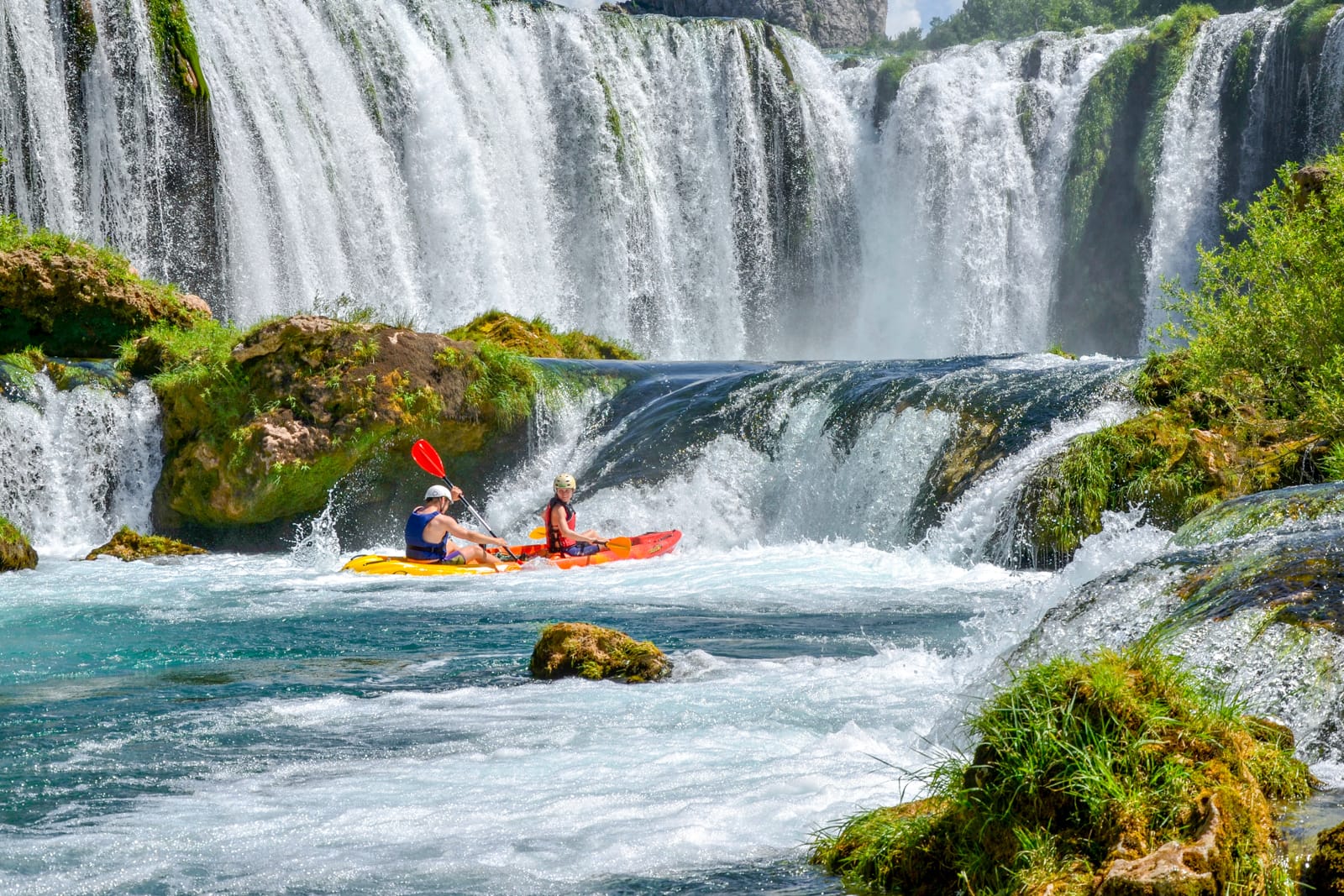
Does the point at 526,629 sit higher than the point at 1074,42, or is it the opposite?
the point at 1074,42

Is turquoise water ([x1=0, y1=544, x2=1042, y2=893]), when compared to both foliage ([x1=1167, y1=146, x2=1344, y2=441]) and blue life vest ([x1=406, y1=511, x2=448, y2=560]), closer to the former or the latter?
blue life vest ([x1=406, y1=511, x2=448, y2=560])

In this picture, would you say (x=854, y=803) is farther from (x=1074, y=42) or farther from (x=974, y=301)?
(x=1074, y=42)

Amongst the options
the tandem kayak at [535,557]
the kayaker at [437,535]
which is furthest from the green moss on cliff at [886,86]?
the kayaker at [437,535]

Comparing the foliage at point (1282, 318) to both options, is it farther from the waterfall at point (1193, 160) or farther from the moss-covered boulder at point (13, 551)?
the waterfall at point (1193, 160)

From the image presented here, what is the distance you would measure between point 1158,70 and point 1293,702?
1019 inches

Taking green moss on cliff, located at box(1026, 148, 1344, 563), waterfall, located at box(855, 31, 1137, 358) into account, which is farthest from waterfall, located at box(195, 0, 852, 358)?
green moss on cliff, located at box(1026, 148, 1344, 563)

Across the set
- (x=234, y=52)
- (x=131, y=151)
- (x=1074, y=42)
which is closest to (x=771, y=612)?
(x=131, y=151)

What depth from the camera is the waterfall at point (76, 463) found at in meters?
13.8

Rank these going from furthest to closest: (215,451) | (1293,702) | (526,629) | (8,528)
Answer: (215,451) < (8,528) < (526,629) < (1293,702)

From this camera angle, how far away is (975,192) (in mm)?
28406

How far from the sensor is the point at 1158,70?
88.4 ft

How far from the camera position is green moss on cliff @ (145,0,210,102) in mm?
19844

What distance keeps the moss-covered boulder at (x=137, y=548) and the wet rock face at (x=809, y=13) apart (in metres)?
36.3

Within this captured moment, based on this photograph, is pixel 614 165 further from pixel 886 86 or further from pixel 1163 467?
pixel 1163 467
